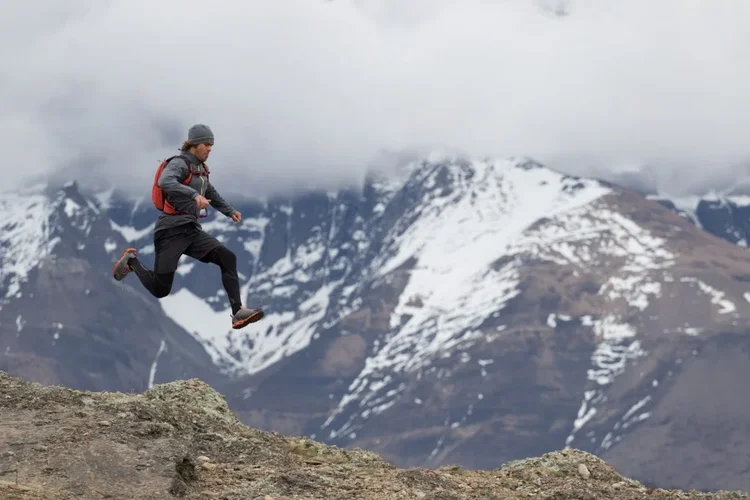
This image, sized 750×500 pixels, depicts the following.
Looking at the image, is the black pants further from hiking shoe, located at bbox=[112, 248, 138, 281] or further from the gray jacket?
hiking shoe, located at bbox=[112, 248, 138, 281]

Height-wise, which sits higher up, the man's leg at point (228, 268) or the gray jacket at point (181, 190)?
the gray jacket at point (181, 190)

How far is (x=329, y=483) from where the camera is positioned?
23.6 m

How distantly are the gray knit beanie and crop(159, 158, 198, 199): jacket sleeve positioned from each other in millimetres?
409

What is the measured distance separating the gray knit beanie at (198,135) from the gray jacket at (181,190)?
36 centimetres

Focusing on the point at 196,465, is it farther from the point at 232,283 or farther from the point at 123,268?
the point at 123,268

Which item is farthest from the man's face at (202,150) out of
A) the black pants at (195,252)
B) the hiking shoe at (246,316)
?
the hiking shoe at (246,316)

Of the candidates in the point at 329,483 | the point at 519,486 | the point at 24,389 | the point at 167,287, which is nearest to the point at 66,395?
the point at 24,389

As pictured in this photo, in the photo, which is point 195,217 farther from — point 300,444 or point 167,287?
point 300,444

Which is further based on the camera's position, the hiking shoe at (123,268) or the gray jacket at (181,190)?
the hiking shoe at (123,268)

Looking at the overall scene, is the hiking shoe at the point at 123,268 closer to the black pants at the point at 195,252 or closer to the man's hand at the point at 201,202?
the black pants at the point at 195,252

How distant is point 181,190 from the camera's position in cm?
2534

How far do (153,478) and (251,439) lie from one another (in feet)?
14.8

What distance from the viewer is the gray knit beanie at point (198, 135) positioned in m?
25.9

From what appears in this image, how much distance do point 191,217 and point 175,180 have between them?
0.79m
